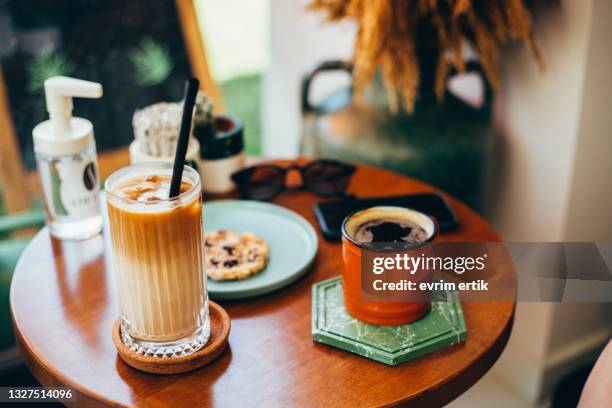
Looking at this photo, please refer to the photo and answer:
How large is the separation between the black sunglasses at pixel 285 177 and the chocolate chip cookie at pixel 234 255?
6.4 inches

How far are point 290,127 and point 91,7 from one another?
2.52ft

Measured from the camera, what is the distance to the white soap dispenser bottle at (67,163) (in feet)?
3.87

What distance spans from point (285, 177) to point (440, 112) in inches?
20.4

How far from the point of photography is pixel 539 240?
177 centimetres

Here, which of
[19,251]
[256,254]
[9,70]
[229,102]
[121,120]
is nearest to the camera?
[256,254]

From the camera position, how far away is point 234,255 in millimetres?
1151

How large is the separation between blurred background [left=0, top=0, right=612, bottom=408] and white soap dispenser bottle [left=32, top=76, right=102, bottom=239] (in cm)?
45

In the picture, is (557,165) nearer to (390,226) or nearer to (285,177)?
(285,177)

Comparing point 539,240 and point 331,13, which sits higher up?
point 331,13

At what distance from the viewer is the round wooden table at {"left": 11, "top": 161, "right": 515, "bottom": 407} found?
0.90 metres

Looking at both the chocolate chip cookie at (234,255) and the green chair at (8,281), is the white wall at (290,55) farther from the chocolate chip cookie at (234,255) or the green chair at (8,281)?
the chocolate chip cookie at (234,255)

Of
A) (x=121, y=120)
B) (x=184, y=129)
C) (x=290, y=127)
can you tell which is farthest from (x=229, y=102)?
(x=184, y=129)

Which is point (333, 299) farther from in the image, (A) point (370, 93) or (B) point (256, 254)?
(A) point (370, 93)

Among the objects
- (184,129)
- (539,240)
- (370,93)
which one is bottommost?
(539,240)
